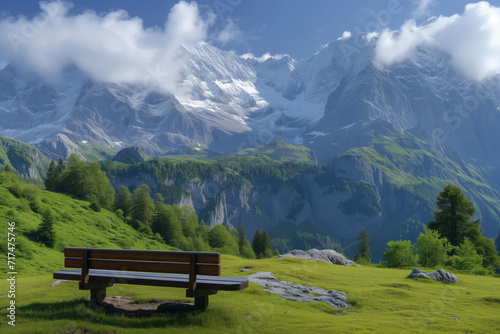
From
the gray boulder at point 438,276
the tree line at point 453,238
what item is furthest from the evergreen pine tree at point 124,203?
the gray boulder at point 438,276

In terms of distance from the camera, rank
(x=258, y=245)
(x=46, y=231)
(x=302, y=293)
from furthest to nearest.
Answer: (x=258, y=245), (x=46, y=231), (x=302, y=293)

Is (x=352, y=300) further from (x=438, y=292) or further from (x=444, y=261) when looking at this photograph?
(x=444, y=261)

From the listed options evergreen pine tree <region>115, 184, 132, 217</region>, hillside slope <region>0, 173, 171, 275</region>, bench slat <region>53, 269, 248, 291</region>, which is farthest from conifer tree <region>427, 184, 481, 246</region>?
evergreen pine tree <region>115, 184, 132, 217</region>

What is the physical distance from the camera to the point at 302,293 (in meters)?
21.5

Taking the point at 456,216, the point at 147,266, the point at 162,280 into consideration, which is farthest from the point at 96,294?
the point at 456,216

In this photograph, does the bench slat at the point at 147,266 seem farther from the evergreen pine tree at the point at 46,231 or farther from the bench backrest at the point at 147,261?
the evergreen pine tree at the point at 46,231

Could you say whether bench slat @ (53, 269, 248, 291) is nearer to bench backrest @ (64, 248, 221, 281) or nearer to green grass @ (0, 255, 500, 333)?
bench backrest @ (64, 248, 221, 281)

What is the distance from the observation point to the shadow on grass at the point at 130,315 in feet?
41.3

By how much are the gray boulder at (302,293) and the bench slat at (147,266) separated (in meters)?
9.10

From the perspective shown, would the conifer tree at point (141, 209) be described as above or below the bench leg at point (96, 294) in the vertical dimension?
above

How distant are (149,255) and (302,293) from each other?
38.5 ft

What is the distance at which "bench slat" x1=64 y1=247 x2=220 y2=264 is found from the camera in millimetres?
12430

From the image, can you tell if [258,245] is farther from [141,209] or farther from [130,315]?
[130,315]

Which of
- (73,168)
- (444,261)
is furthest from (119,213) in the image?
(444,261)
